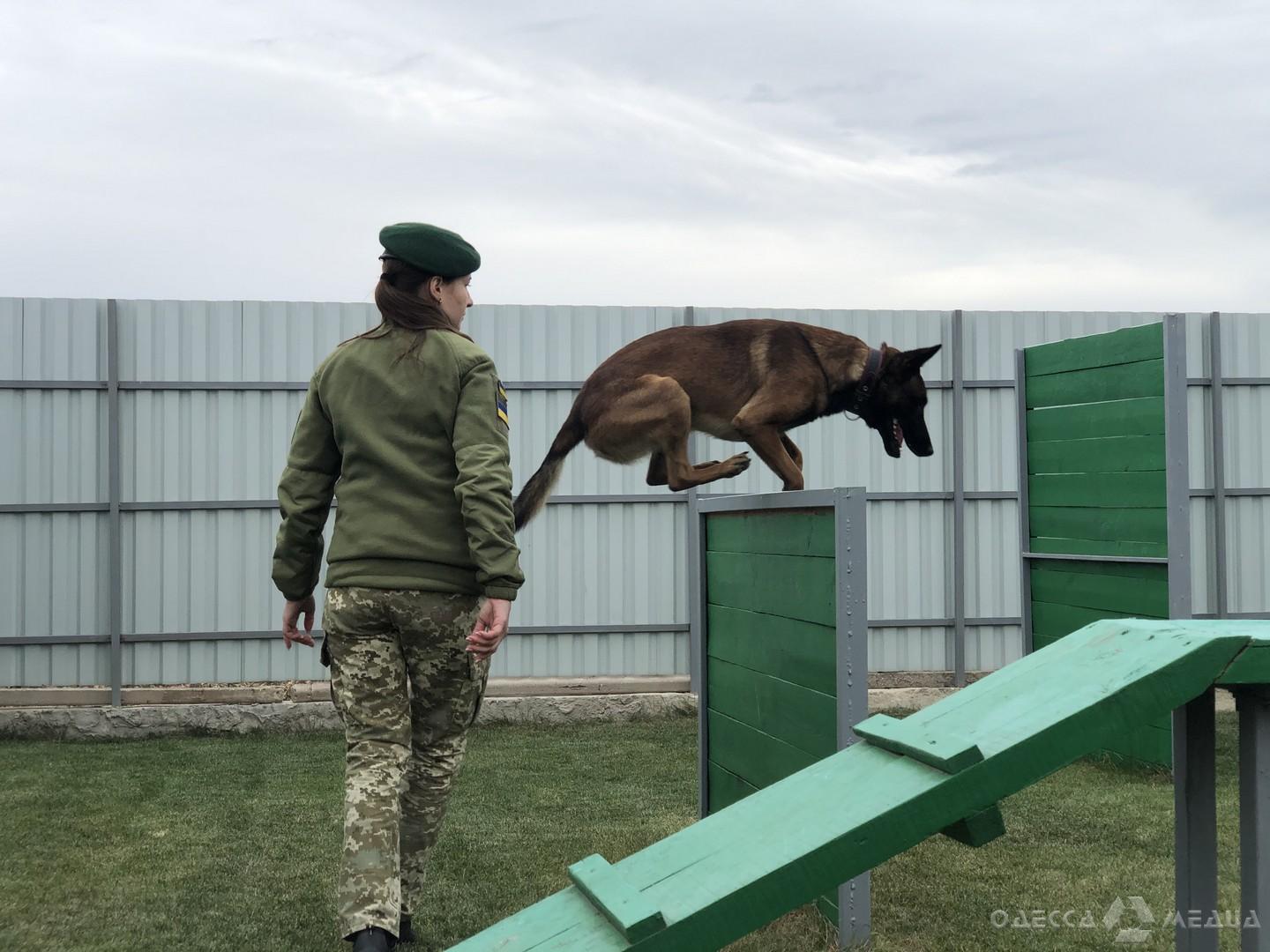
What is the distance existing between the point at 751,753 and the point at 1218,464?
6.52m

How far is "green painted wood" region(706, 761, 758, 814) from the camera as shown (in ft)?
13.9

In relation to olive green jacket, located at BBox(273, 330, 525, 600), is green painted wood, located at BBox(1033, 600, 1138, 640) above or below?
below

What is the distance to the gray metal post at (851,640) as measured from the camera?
3.23 m

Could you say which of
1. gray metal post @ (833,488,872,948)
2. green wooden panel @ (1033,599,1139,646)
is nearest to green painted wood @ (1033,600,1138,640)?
green wooden panel @ (1033,599,1139,646)

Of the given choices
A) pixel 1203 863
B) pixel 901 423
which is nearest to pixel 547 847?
pixel 901 423

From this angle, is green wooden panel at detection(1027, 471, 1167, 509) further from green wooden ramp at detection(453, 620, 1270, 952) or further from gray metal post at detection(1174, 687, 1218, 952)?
green wooden ramp at detection(453, 620, 1270, 952)

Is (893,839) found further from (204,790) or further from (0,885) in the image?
(204,790)

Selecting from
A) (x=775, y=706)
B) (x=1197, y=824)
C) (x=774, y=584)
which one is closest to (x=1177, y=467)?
(x=774, y=584)

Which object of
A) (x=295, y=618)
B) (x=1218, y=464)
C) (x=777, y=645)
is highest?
(x=1218, y=464)

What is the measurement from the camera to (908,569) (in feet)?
29.8

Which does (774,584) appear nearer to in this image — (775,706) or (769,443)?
(775,706)

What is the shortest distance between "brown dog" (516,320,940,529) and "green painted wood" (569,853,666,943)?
58.1 inches

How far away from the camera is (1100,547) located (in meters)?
6.44

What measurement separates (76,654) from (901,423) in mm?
6582
